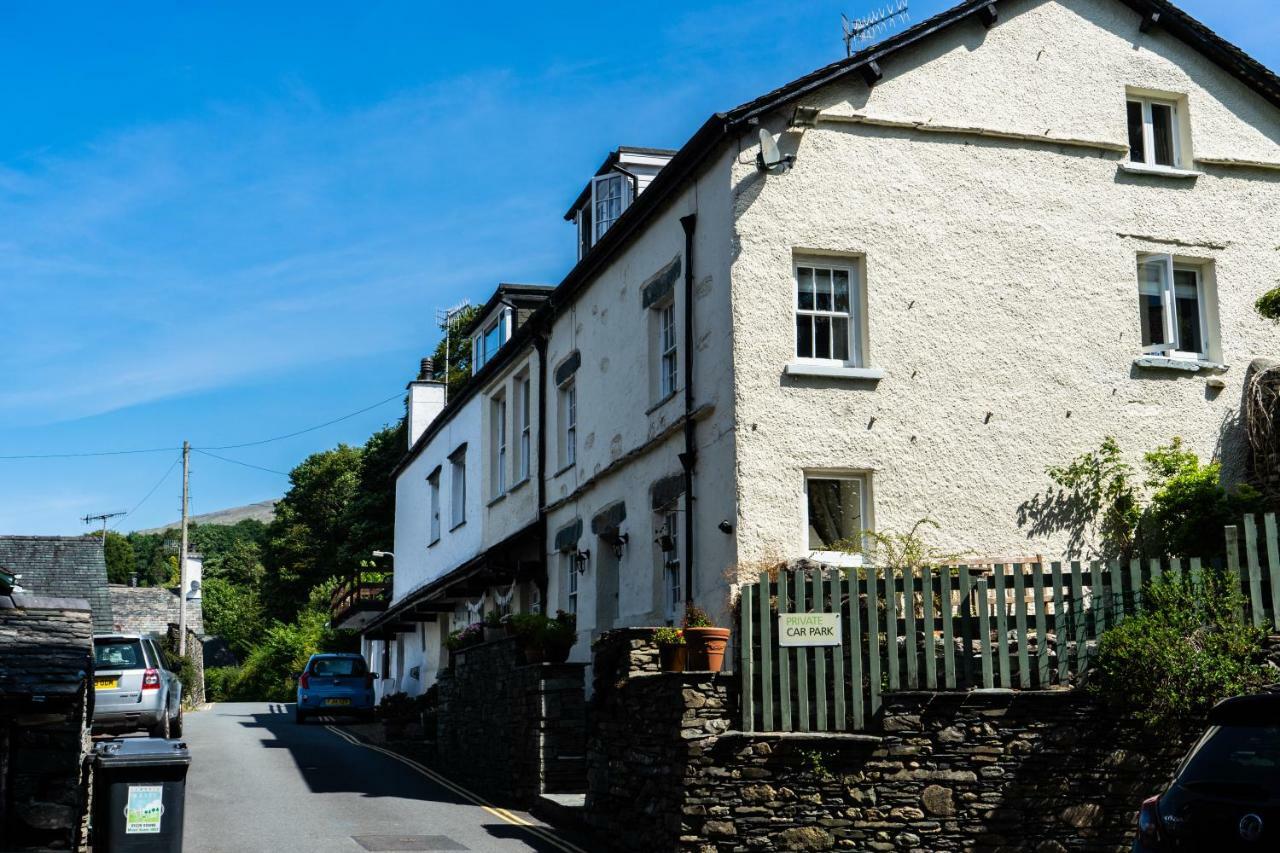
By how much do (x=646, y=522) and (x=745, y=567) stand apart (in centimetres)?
331

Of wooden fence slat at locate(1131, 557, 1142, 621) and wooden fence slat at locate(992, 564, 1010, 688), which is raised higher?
wooden fence slat at locate(1131, 557, 1142, 621)

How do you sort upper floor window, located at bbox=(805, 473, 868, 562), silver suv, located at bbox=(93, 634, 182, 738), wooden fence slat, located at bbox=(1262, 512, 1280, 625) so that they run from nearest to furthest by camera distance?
wooden fence slat, located at bbox=(1262, 512, 1280, 625), upper floor window, located at bbox=(805, 473, 868, 562), silver suv, located at bbox=(93, 634, 182, 738)

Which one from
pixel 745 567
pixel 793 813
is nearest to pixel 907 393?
pixel 745 567

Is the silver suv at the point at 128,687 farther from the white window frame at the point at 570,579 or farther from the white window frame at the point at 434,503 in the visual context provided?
the white window frame at the point at 434,503

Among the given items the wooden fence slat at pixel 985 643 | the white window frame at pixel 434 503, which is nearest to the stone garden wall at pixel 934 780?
the wooden fence slat at pixel 985 643

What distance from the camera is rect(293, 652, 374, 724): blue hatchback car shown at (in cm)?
3425

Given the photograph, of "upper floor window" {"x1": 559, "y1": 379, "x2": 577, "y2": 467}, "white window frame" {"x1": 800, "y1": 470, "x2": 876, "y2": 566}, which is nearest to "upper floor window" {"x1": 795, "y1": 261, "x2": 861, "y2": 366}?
"white window frame" {"x1": 800, "y1": 470, "x2": 876, "y2": 566}

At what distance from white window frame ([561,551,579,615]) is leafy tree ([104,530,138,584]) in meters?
84.6

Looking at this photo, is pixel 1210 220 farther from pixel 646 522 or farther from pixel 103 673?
pixel 103 673

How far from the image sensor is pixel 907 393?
16453 millimetres

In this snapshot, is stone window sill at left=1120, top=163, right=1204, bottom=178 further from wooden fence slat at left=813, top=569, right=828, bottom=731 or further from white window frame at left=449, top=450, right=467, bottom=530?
white window frame at left=449, top=450, right=467, bottom=530

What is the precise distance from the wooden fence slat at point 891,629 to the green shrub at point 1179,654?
171cm

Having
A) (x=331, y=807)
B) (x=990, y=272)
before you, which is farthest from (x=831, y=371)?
(x=331, y=807)

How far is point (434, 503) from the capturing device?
33812 mm
